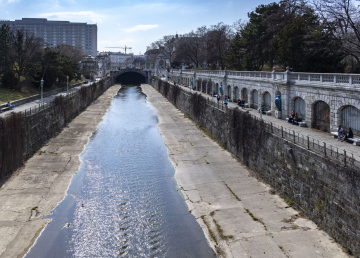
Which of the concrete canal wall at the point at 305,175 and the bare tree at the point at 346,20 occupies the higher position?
the bare tree at the point at 346,20

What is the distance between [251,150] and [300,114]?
24.0 feet

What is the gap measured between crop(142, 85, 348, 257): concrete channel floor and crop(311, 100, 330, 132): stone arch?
7.12m

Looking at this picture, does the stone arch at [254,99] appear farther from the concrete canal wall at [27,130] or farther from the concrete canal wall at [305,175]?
the concrete canal wall at [27,130]

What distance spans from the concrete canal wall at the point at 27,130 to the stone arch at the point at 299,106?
83.4 ft

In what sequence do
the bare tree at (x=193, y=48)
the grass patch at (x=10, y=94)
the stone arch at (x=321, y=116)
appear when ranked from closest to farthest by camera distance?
the stone arch at (x=321, y=116) < the grass patch at (x=10, y=94) < the bare tree at (x=193, y=48)

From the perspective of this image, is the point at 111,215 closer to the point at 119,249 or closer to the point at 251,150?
the point at 119,249

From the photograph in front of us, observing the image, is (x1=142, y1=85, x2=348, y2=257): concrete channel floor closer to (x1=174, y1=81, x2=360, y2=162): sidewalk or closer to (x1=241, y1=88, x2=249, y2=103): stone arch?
(x1=174, y1=81, x2=360, y2=162): sidewalk

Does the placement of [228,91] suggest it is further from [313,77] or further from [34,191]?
[34,191]

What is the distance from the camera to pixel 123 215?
70.4 ft

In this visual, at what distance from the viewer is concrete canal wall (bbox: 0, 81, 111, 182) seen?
26938mm

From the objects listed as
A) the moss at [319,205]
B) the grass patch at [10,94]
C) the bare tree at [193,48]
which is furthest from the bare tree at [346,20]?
the bare tree at [193,48]

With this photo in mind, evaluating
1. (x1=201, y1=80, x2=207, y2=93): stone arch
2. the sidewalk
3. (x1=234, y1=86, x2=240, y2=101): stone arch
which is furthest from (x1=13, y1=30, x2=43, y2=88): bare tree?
the sidewalk

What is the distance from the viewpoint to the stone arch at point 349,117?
2519 centimetres

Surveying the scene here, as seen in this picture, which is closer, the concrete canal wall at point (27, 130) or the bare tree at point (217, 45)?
the concrete canal wall at point (27, 130)
